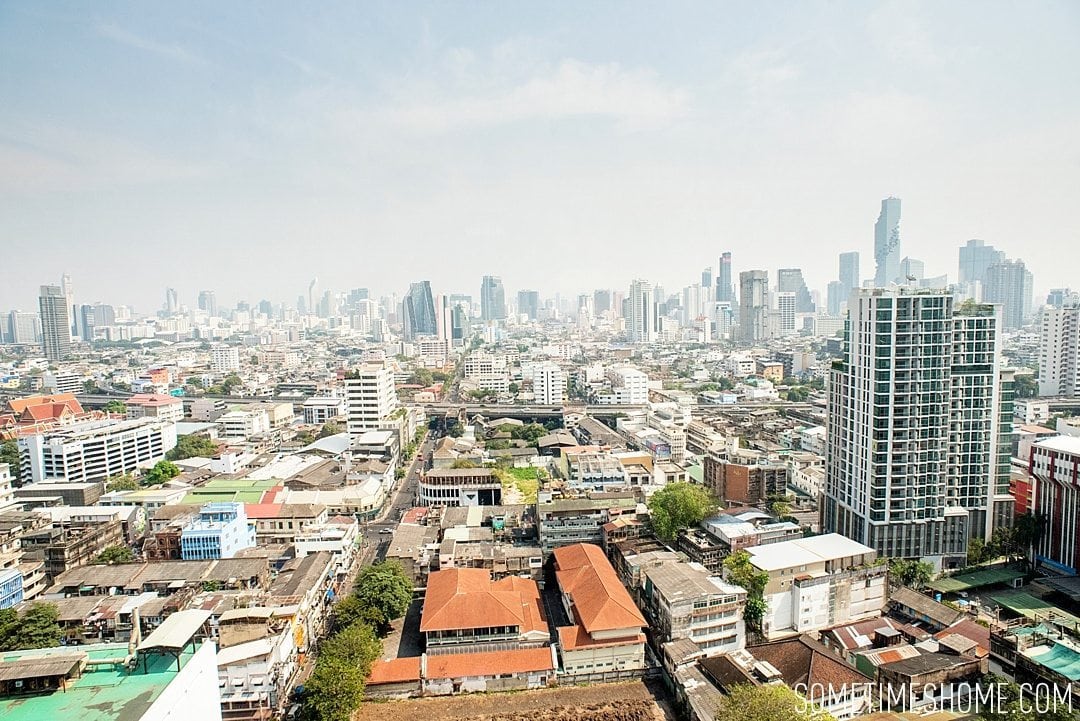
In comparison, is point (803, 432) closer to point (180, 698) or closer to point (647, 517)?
point (647, 517)

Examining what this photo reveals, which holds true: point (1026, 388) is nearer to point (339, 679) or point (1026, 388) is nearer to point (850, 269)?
point (339, 679)

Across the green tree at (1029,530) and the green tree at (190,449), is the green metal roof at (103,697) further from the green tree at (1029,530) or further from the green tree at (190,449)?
the green tree at (190,449)

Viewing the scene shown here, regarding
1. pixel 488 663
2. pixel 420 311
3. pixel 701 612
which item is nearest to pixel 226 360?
pixel 420 311

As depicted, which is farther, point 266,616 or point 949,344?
point 949,344

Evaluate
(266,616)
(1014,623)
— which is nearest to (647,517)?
(1014,623)

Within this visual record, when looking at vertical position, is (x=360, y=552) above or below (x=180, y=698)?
below
